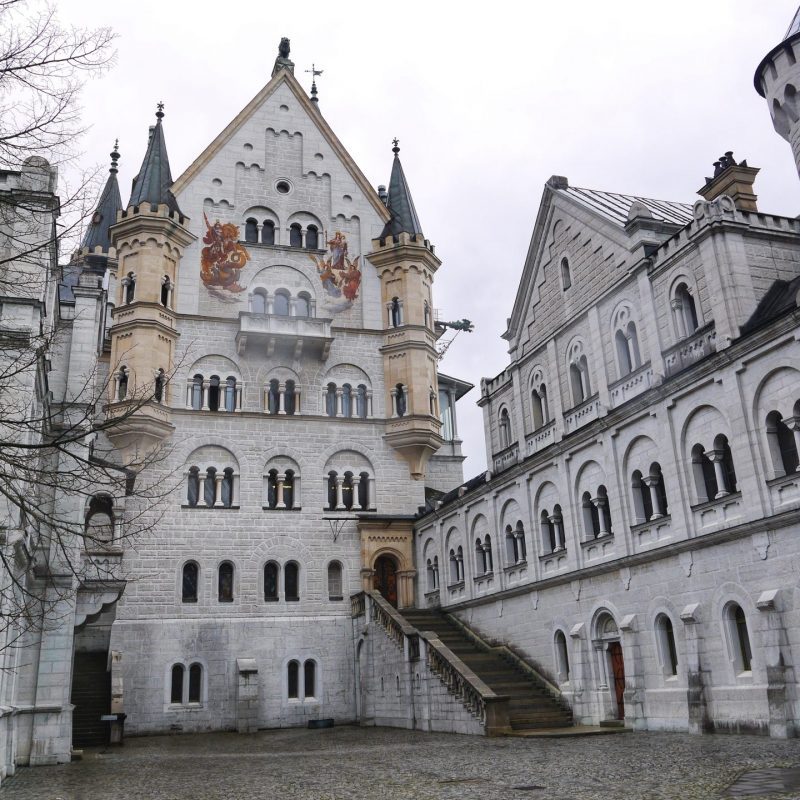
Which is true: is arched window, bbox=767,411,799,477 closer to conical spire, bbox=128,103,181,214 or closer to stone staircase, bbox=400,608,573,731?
stone staircase, bbox=400,608,573,731

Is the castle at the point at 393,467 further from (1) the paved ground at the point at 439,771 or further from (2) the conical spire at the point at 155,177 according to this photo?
(1) the paved ground at the point at 439,771

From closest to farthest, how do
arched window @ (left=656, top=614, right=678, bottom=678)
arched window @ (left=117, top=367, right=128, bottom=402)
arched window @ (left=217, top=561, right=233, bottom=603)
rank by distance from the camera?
arched window @ (left=656, top=614, right=678, bottom=678) → arched window @ (left=217, top=561, right=233, bottom=603) → arched window @ (left=117, top=367, right=128, bottom=402)

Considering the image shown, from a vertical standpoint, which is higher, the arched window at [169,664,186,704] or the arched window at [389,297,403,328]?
the arched window at [389,297,403,328]

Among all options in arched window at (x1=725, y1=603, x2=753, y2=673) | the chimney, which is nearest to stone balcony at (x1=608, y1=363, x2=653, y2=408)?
the chimney

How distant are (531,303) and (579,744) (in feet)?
63.5

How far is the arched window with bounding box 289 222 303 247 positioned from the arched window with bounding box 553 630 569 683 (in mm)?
25204

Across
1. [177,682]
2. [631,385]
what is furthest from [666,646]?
[177,682]

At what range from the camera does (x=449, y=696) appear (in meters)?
27.0

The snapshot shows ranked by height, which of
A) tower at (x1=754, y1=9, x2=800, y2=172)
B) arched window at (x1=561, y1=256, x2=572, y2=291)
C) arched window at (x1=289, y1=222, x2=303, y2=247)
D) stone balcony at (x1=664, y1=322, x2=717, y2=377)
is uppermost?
arched window at (x1=289, y1=222, x2=303, y2=247)

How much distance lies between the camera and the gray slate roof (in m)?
30.4

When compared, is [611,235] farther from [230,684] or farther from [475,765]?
[230,684]

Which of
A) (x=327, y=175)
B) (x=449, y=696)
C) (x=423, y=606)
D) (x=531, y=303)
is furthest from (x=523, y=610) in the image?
(x=327, y=175)

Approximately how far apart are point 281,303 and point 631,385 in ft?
71.3

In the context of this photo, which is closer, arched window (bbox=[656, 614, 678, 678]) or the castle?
the castle
